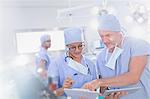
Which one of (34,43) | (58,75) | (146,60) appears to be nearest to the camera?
(146,60)

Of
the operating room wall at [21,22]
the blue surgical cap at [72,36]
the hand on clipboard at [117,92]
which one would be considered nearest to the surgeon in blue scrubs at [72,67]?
the blue surgical cap at [72,36]

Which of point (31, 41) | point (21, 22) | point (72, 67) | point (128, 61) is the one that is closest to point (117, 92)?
point (128, 61)

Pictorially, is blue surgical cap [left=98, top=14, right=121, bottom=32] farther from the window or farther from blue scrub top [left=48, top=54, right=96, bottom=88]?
the window

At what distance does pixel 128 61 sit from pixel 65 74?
39 cm

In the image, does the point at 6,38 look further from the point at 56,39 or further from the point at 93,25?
the point at 93,25

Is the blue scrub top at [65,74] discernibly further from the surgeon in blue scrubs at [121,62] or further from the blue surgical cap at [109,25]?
the blue surgical cap at [109,25]

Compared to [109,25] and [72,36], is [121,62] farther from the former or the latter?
[72,36]

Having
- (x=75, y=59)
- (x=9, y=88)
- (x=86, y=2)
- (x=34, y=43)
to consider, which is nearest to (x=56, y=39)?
(x=34, y=43)

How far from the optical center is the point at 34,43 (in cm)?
379

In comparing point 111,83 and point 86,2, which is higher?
point 86,2

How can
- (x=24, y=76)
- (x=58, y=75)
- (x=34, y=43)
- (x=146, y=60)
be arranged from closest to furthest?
(x=24, y=76) → (x=146, y=60) → (x=58, y=75) → (x=34, y=43)

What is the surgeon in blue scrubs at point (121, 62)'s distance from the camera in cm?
149

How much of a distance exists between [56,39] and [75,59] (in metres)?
2.20

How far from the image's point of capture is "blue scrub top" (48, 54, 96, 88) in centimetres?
172
